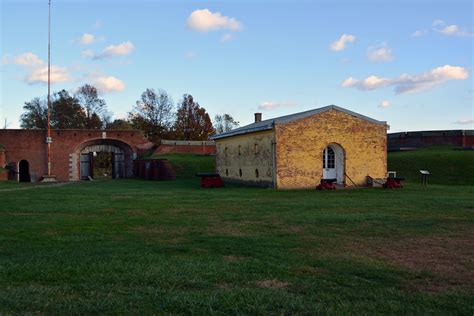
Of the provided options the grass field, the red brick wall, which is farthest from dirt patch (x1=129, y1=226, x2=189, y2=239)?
the red brick wall

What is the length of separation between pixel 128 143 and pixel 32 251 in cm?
3548

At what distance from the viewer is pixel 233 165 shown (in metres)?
28.7

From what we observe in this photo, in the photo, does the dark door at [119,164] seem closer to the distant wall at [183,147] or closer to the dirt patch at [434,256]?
the distant wall at [183,147]

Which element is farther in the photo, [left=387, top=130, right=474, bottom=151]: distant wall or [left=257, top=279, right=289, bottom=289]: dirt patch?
[left=387, top=130, right=474, bottom=151]: distant wall

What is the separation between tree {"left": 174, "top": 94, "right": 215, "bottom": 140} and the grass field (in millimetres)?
49596

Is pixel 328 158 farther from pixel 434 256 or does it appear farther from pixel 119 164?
pixel 119 164

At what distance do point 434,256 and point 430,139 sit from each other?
37.4m

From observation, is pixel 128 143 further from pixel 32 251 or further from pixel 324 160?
pixel 32 251

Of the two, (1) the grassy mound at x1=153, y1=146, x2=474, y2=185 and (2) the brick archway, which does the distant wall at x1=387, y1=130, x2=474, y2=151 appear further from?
(2) the brick archway

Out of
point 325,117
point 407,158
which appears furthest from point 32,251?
point 407,158

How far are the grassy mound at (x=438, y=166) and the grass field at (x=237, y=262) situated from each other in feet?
52.2

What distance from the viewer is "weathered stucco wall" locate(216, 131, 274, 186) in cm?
2353

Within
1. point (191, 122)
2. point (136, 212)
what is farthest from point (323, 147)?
point (191, 122)

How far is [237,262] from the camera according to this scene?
6387mm
